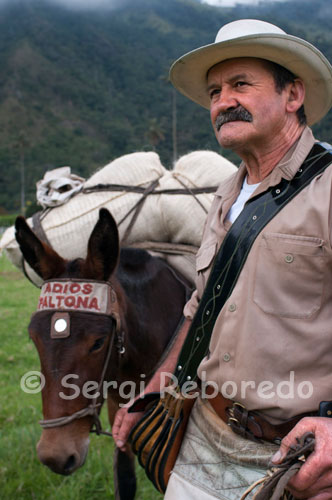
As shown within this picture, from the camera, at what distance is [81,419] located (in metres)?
2.93

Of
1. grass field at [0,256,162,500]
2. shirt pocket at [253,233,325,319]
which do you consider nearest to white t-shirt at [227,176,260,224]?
shirt pocket at [253,233,325,319]

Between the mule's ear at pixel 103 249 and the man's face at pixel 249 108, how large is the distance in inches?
39.2

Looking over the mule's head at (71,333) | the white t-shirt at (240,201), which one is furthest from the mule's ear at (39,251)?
the white t-shirt at (240,201)

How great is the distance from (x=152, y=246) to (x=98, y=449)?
80.6 inches

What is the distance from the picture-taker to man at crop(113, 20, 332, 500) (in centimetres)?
189

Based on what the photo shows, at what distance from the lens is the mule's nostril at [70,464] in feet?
9.26

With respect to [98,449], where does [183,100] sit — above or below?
above

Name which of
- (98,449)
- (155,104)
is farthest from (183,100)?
(98,449)

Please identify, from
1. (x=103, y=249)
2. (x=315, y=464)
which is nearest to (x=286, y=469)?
(x=315, y=464)

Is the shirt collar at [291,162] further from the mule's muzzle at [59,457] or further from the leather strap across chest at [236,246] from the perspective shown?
the mule's muzzle at [59,457]

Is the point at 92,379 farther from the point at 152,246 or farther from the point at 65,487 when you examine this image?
the point at 65,487
